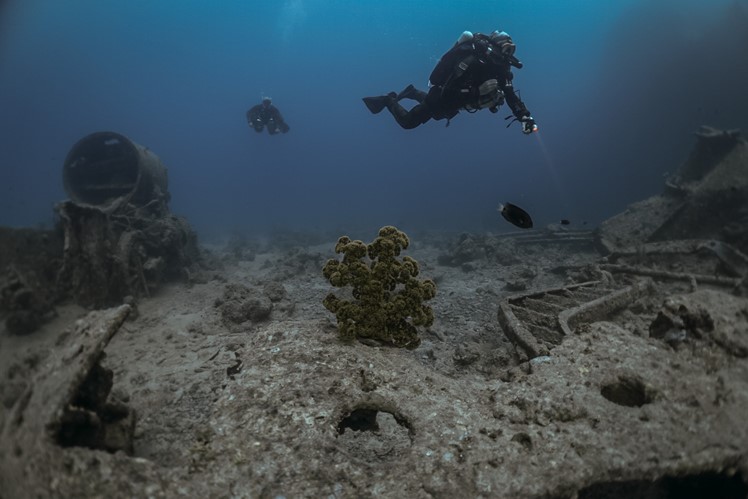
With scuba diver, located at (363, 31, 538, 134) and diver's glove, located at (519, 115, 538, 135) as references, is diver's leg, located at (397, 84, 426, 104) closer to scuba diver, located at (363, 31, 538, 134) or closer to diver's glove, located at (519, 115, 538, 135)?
scuba diver, located at (363, 31, 538, 134)

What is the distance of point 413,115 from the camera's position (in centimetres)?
970

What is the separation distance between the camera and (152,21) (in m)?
118

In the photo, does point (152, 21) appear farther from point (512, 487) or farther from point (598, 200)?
point (512, 487)

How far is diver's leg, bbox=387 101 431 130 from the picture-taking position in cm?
953

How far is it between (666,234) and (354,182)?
13425 centimetres

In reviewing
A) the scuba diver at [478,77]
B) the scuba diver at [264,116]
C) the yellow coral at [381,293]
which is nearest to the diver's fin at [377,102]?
the scuba diver at [478,77]

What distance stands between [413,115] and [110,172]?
35.4 ft

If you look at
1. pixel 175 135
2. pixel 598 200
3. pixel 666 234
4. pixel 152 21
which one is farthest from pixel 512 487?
pixel 175 135

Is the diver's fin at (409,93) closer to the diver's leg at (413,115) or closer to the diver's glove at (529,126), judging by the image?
the diver's leg at (413,115)

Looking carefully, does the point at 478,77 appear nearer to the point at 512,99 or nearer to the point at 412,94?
the point at 512,99

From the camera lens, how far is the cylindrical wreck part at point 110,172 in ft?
37.4

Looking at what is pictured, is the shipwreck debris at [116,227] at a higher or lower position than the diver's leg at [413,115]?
lower

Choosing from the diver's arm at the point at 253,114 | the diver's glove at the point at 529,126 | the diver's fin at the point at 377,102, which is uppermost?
the diver's arm at the point at 253,114

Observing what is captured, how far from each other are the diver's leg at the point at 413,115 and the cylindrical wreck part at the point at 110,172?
8271 mm
